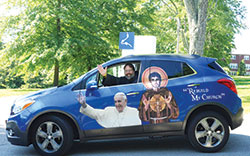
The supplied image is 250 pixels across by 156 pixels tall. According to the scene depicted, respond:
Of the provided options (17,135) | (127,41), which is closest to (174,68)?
(17,135)

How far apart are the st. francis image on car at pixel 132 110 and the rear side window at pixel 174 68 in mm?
18

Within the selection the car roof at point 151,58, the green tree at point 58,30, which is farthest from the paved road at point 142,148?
the green tree at point 58,30

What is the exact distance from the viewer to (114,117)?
6.05 m

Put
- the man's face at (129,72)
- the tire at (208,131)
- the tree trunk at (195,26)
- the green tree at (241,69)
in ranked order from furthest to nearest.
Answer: the green tree at (241,69) < the tree trunk at (195,26) < the man's face at (129,72) < the tire at (208,131)

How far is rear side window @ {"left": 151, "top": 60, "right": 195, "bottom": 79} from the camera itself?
6.25m

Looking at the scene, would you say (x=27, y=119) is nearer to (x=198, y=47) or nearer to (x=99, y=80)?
(x=99, y=80)

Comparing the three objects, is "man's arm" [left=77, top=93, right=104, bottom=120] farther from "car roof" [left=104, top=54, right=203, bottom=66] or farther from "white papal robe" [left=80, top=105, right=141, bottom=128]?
"car roof" [left=104, top=54, right=203, bottom=66]

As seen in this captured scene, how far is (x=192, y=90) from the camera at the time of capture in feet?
20.1

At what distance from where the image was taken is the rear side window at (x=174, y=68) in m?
6.25

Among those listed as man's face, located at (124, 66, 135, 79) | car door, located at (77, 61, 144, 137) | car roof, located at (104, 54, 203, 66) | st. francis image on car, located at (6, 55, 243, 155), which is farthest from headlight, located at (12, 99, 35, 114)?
man's face, located at (124, 66, 135, 79)

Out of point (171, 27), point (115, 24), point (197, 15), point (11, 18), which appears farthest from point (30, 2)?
point (171, 27)

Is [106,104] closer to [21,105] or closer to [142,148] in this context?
[142,148]

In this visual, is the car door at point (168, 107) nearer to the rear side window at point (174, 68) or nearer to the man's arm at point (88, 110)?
the rear side window at point (174, 68)

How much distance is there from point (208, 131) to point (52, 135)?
109 inches
